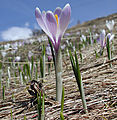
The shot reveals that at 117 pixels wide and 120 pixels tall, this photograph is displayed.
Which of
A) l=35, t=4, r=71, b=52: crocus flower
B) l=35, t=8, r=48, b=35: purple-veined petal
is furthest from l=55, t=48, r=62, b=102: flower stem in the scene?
l=35, t=8, r=48, b=35: purple-veined petal

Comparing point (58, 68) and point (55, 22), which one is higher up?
point (55, 22)

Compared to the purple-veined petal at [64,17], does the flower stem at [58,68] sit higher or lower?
lower

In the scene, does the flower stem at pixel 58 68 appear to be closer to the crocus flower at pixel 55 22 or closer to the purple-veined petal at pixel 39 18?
the crocus flower at pixel 55 22

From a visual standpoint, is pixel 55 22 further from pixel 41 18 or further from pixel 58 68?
pixel 58 68

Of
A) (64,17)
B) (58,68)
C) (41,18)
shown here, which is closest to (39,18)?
(41,18)

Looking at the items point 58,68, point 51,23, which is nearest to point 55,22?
point 51,23

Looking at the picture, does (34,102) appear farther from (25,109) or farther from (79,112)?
(79,112)

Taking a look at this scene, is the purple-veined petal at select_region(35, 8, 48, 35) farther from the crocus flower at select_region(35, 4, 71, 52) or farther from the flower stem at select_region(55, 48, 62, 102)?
the flower stem at select_region(55, 48, 62, 102)

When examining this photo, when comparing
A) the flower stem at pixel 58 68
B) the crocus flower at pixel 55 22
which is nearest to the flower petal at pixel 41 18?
the crocus flower at pixel 55 22
